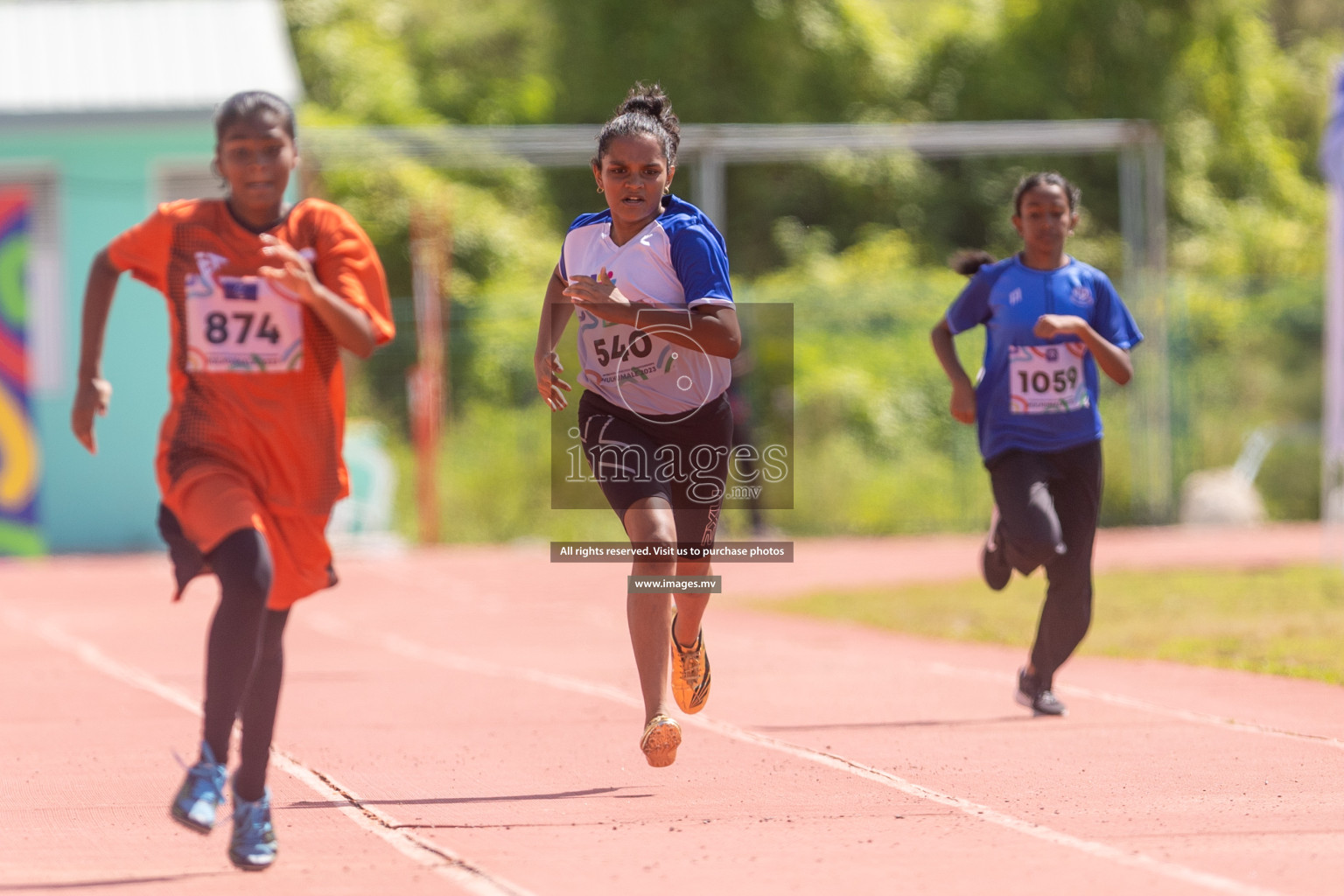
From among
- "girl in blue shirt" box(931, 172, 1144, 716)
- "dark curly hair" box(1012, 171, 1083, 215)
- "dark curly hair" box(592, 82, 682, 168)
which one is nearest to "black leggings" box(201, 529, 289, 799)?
"dark curly hair" box(592, 82, 682, 168)

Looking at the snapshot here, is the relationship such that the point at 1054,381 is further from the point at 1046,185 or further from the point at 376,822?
the point at 376,822

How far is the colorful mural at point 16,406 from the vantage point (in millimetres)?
21344

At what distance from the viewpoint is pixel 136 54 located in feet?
73.0

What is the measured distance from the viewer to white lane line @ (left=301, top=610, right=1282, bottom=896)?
4957 millimetres

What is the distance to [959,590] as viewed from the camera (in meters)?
16.1

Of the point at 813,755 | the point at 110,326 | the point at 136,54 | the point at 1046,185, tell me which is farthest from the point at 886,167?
the point at 813,755

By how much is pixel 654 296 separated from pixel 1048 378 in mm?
2504

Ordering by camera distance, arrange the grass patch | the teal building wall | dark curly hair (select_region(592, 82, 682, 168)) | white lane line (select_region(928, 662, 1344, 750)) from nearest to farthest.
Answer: dark curly hair (select_region(592, 82, 682, 168)), white lane line (select_region(928, 662, 1344, 750)), the grass patch, the teal building wall

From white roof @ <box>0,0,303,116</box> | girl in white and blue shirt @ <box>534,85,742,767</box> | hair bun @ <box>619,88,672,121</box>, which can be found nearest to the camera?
girl in white and blue shirt @ <box>534,85,742,767</box>

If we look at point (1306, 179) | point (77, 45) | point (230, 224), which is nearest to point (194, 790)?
Result: point (230, 224)

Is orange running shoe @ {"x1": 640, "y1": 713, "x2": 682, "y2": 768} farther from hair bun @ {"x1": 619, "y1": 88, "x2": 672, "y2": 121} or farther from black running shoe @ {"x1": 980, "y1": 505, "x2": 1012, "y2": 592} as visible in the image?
black running shoe @ {"x1": 980, "y1": 505, "x2": 1012, "y2": 592}

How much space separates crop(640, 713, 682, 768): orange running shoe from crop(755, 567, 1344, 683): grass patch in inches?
174

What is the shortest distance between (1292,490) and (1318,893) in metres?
21.3

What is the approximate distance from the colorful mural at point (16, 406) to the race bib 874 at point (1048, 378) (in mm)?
15674
